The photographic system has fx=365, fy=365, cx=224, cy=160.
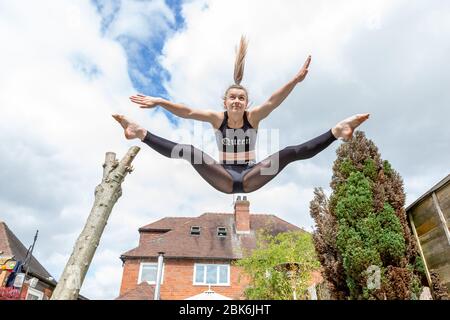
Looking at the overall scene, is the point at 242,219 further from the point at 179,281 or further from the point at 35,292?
the point at 35,292

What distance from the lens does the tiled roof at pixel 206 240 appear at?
21.2 m

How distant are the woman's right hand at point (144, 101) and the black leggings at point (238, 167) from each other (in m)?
0.27

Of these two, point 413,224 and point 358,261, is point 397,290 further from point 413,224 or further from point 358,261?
point 413,224

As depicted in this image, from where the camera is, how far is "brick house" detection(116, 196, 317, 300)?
20.3 m

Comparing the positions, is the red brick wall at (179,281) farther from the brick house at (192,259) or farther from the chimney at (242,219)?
the chimney at (242,219)

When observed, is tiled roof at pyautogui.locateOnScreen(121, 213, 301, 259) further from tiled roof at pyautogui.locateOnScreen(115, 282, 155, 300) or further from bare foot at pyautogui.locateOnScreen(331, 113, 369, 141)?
bare foot at pyautogui.locateOnScreen(331, 113, 369, 141)

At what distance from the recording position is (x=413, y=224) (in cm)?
722

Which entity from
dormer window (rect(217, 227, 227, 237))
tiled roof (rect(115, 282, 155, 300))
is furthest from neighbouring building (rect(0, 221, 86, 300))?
dormer window (rect(217, 227, 227, 237))

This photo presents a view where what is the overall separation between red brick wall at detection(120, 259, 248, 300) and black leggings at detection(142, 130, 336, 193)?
17346mm

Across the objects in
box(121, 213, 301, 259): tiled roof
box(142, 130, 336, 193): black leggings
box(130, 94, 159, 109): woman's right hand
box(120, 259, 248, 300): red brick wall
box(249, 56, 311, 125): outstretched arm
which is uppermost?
box(121, 213, 301, 259): tiled roof

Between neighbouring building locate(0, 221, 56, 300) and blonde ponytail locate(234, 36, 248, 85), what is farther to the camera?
neighbouring building locate(0, 221, 56, 300)

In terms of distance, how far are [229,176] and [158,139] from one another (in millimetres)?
775
